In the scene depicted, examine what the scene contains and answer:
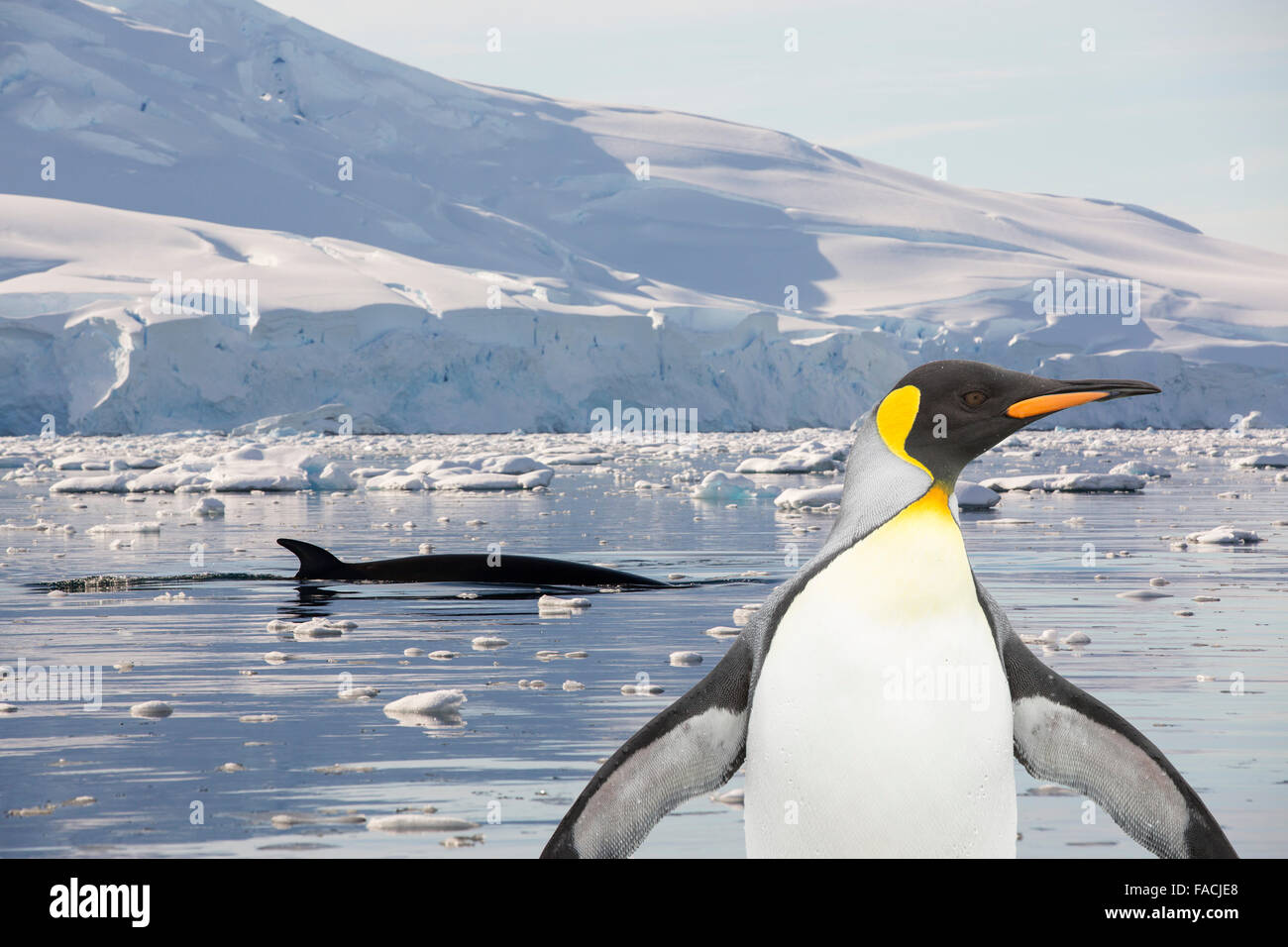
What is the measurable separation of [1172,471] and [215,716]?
21.2 meters

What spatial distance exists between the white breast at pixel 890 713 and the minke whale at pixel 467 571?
213 inches

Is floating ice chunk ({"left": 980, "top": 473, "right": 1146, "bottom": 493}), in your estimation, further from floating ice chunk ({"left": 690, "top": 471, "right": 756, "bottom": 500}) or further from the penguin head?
the penguin head

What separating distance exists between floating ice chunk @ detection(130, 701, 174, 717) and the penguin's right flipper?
2.19 metres

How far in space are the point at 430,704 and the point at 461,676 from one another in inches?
29.2

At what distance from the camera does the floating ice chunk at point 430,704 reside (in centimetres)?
440

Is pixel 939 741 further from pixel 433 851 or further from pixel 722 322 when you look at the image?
pixel 722 322

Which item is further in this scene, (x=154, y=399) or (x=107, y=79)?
(x=107, y=79)

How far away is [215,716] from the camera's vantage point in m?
4.42

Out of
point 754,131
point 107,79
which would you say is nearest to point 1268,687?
point 107,79

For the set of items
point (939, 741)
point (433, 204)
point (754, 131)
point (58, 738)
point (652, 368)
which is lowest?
point (58, 738)

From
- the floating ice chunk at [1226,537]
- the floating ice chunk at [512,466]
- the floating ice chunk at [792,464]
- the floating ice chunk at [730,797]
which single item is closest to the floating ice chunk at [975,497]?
the floating ice chunk at [1226,537]

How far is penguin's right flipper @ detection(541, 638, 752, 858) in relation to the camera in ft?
8.68

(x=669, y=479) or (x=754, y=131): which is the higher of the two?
(x=754, y=131)

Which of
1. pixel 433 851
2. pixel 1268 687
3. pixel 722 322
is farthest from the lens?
pixel 722 322
